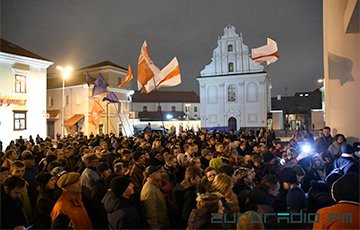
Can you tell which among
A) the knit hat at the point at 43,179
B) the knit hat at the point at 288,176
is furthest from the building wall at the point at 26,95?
the knit hat at the point at 288,176

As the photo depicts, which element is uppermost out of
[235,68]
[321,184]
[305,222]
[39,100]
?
[235,68]

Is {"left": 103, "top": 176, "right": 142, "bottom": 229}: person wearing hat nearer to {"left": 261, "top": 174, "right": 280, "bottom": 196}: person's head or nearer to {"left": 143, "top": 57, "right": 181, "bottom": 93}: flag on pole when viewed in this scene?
{"left": 261, "top": 174, "right": 280, "bottom": 196}: person's head

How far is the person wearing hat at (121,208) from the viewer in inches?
136

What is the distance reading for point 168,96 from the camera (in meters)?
78.4

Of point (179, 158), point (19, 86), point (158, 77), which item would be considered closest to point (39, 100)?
point (19, 86)

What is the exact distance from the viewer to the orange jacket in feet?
11.1

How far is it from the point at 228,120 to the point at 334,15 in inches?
1259

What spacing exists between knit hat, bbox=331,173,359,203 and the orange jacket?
3.08m

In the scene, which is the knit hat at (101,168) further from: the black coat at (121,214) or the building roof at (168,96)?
the building roof at (168,96)

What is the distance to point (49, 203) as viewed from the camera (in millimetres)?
4047

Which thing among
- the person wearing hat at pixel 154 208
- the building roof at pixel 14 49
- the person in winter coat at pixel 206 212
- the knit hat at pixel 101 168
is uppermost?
the building roof at pixel 14 49

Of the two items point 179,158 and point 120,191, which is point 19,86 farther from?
point 120,191

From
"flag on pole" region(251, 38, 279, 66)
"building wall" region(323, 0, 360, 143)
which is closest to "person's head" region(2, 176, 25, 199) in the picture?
"flag on pole" region(251, 38, 279, 66)

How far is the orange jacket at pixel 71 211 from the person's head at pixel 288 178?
9.79ft
